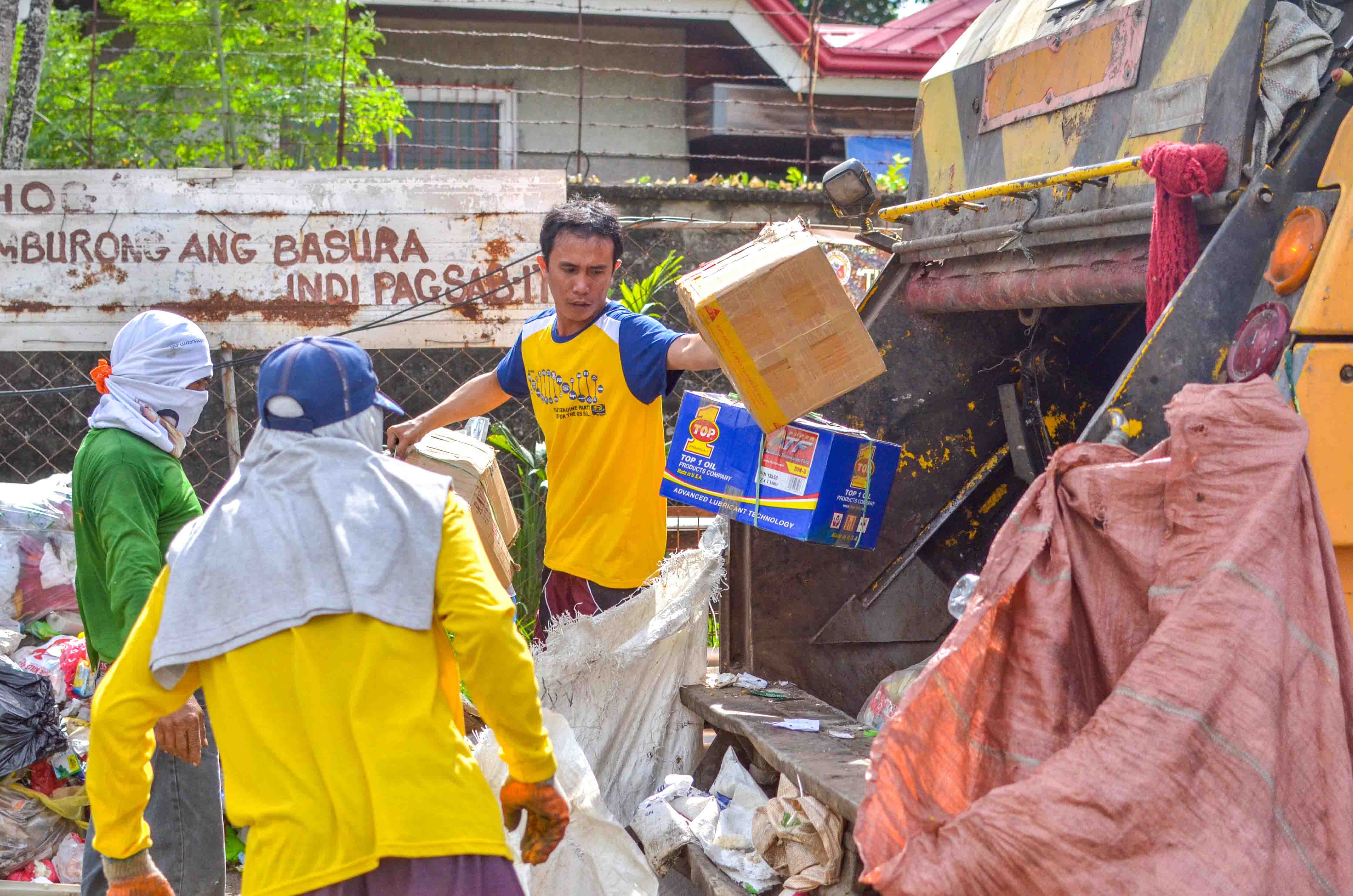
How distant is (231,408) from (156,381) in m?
2.31

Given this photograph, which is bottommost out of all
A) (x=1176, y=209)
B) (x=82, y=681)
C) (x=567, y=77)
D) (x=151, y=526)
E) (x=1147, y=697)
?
(x=82, y=681)

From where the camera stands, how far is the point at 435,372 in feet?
19.6

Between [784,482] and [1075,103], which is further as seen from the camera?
[784,482]

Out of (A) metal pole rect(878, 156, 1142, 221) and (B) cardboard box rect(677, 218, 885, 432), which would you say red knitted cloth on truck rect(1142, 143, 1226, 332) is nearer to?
(A) metal pole rect(878, 156, 1142, 221)

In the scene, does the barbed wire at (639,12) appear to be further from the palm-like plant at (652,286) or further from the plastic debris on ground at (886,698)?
the plastic debris on ground at (886,698)

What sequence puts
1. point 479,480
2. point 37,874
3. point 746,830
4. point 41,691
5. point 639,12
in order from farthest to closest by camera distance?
point 639,12
point 479,480
point 41,691
point 37,874
point 746,830

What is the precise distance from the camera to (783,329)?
296cm

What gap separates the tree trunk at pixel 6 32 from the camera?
18.5ft

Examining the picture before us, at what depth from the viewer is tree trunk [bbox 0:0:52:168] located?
6.36 meters

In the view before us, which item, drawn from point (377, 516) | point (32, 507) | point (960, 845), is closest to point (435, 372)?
point (32, 507)

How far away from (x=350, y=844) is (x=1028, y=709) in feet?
3.71

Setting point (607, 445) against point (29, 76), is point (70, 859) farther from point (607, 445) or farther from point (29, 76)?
point (29, 76)

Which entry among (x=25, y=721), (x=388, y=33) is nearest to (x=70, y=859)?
(x=25, y=721)

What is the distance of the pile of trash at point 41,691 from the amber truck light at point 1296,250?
338 centimetres
